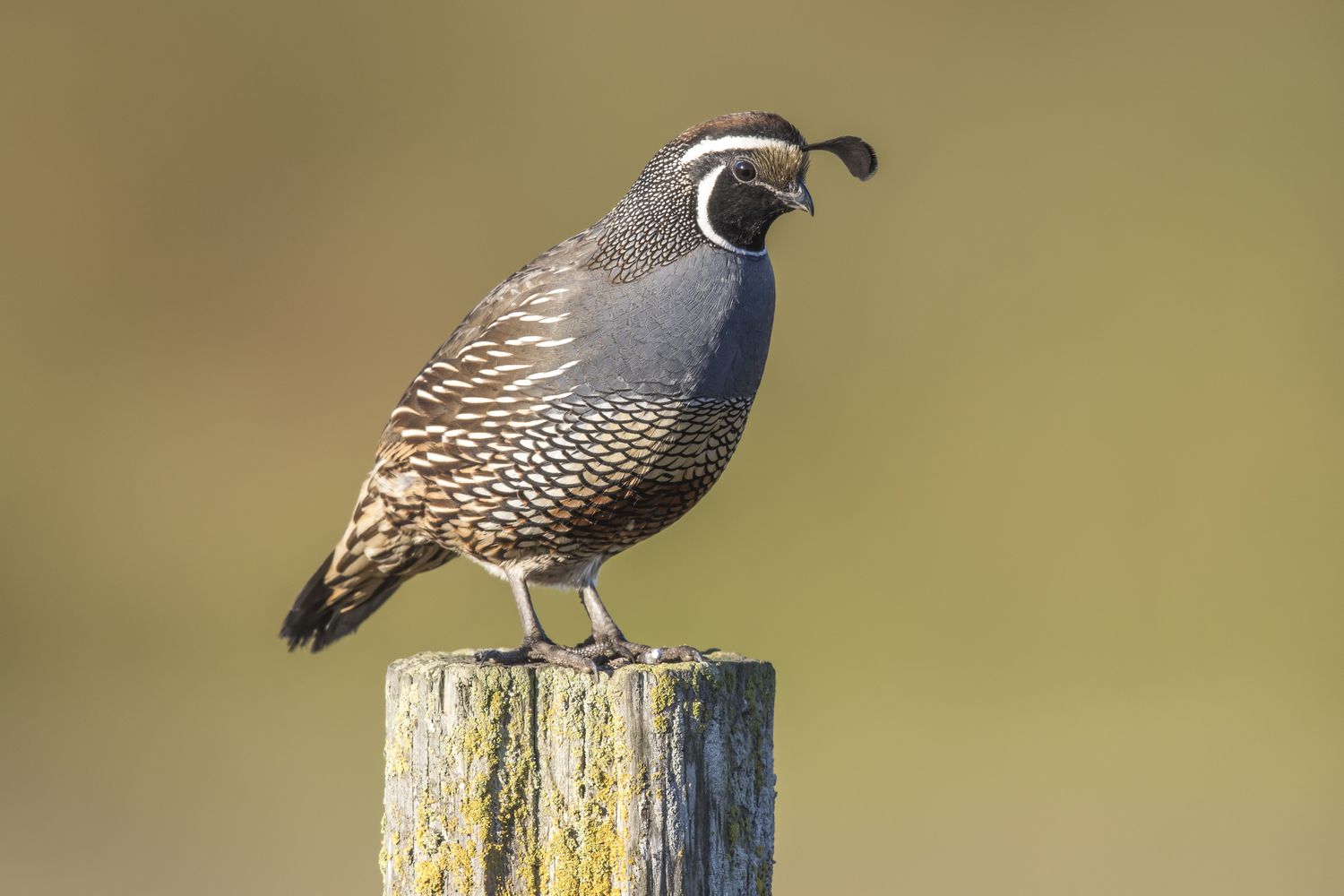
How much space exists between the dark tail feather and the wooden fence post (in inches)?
55.0

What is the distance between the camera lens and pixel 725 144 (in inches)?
151

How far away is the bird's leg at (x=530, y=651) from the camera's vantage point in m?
3.61

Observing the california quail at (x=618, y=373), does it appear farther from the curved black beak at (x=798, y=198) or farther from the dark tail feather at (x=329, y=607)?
the dark tail feather at (x=329, y=607)

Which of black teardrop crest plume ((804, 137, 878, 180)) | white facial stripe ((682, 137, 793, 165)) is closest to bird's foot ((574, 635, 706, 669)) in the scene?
white facial stripe ((682, 137, 793, 165))

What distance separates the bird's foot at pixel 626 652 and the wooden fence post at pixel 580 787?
30 cm

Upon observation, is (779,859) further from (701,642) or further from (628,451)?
(628,451)

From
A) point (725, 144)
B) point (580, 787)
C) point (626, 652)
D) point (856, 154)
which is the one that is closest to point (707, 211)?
point (725, 144)

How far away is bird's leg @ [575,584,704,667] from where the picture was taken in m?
3.64

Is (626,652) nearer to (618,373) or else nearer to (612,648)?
(612,648)

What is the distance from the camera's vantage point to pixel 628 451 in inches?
148

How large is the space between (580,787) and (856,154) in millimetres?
1782

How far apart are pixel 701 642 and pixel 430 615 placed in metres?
1.84

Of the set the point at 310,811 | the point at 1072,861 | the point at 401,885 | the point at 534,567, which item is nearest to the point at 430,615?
the point at 310,811

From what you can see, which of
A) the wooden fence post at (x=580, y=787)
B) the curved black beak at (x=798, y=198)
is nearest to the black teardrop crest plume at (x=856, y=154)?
the curved black beak at (x=798, y=198)
